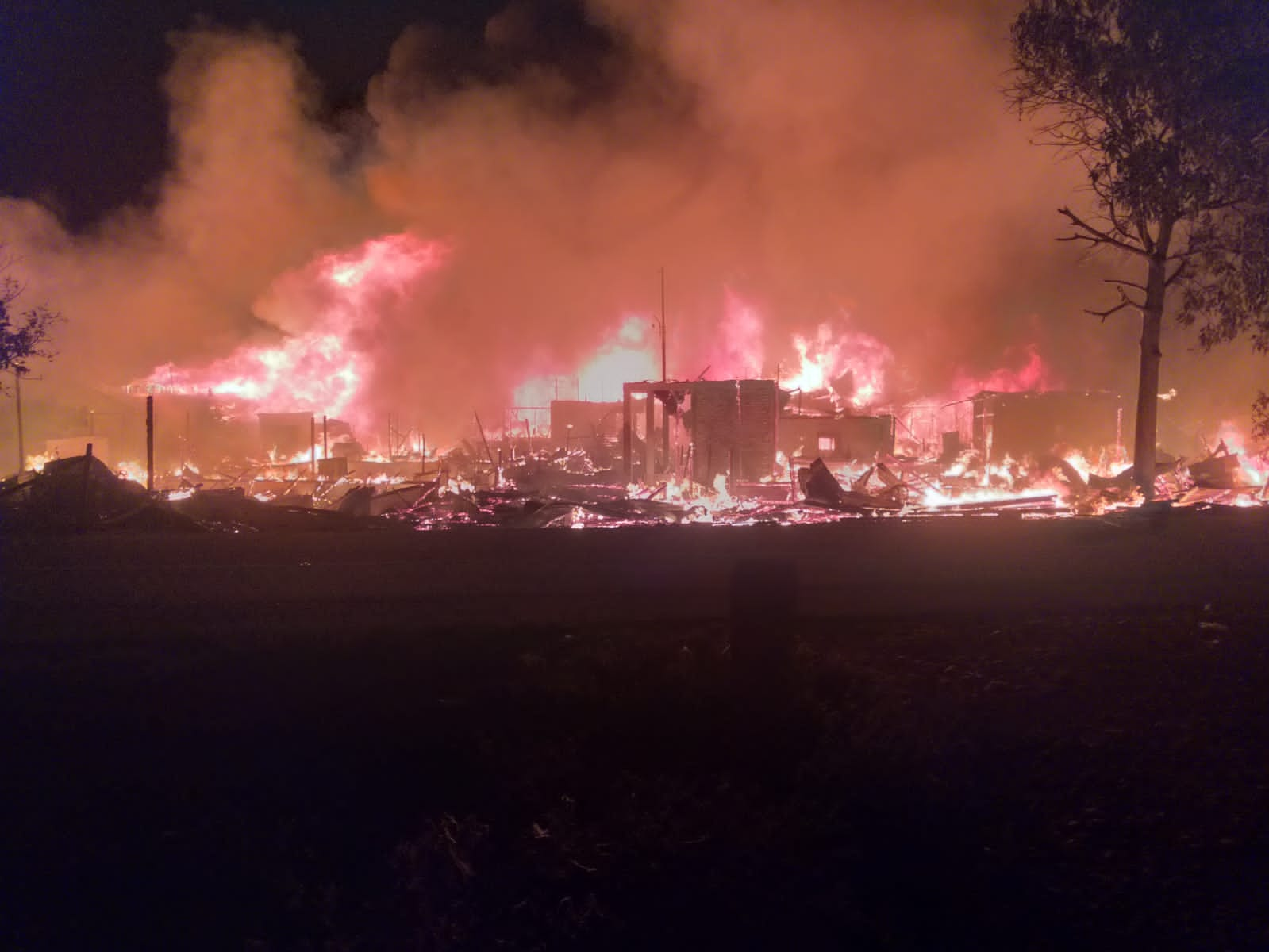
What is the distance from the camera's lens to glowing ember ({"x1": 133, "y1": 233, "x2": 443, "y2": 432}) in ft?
214

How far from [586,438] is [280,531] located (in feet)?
91.2

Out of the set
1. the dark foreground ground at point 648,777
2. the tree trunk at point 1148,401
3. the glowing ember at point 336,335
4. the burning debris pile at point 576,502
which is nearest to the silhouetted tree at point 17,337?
the burning debris pile at point 576,502

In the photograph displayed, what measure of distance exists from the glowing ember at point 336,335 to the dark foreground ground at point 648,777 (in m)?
60.5

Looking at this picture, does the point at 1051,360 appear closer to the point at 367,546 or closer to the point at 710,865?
A: the point at 367,546

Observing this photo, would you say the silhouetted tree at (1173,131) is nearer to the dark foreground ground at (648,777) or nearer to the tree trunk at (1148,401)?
the tree trunk at (1148,401)

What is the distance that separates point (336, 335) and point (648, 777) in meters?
65.5

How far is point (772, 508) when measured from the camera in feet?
64.4

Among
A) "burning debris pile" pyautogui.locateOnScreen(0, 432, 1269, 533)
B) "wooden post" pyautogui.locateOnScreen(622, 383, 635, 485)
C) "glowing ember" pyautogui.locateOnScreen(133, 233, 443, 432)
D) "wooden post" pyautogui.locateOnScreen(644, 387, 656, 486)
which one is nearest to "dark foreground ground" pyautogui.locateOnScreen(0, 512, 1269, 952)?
"burning debris pile" pyautogui.locateOnScreen(0, 432, 1269, 533)

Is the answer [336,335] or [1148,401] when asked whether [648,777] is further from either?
[336,335]

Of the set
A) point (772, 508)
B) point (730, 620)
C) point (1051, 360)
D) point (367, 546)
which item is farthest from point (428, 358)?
point (730, 620)

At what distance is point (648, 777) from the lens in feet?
17.1

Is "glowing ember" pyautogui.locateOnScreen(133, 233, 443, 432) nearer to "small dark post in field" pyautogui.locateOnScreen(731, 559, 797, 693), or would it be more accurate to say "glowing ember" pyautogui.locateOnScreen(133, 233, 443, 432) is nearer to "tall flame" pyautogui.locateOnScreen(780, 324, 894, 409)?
"tall flame" pyautogui.locateOnScreen(780, 324, 894, 409)

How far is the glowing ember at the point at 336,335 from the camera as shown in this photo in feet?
214

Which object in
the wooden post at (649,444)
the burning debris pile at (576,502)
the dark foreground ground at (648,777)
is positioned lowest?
the dark foreground ground at (648,777)
